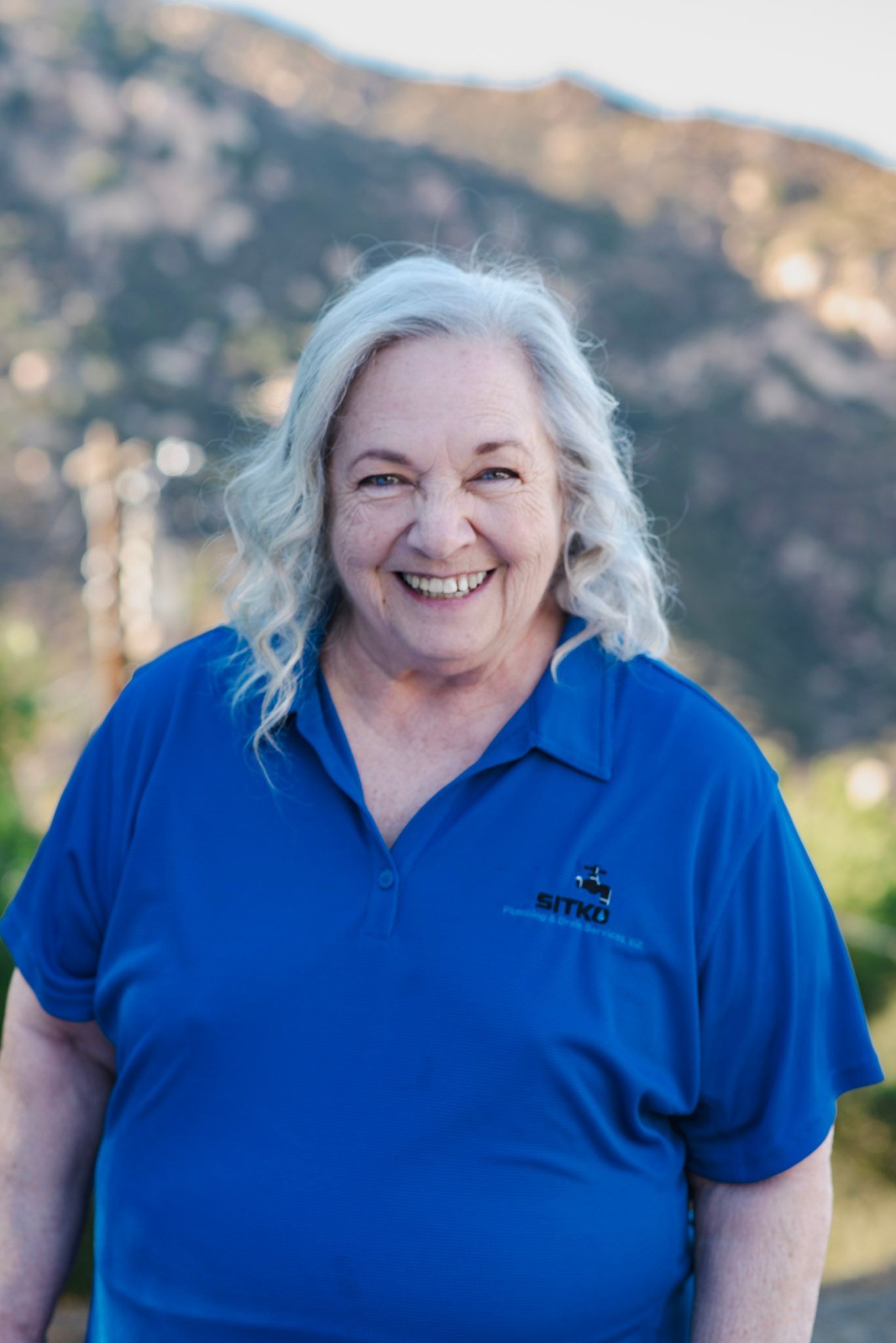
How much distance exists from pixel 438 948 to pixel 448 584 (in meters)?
0.45

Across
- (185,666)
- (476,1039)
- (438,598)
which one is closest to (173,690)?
(185,666)

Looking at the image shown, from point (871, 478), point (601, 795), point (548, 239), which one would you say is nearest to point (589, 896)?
point (601, 795)

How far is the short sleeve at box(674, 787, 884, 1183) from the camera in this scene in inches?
52.2

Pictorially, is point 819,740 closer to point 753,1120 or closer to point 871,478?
point 871,478

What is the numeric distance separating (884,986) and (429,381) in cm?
549

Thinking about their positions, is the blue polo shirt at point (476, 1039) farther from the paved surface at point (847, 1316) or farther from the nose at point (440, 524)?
the paved surface at point (847, 1316)

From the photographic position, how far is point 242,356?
23.7m

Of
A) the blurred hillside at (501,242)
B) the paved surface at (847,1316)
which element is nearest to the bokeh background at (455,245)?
the blurred hillside at (501,242)

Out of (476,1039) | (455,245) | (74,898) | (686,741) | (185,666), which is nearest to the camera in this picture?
(476,1039)

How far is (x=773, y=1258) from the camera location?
137cm

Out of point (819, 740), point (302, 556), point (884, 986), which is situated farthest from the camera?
point (819, 740)

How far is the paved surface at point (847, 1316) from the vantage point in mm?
3799

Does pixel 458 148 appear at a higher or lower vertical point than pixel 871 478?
higher

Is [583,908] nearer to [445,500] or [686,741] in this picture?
[686,741]
